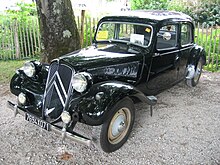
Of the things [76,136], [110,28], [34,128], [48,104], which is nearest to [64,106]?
[48,104]

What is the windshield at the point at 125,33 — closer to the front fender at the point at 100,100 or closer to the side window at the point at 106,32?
the side window at the point at 106,32

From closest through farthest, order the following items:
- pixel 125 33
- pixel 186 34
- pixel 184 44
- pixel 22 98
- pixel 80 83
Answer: pixel 80 83, pixel 22 98, pixel 125 33, pixel 184 44, pixel 186 34

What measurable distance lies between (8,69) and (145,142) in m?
5.00

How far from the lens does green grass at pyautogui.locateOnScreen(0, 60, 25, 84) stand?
6.27 m

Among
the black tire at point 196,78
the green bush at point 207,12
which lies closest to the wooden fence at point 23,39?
the black tire at point 196,78

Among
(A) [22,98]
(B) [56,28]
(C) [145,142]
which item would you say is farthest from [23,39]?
(C) [145,142]

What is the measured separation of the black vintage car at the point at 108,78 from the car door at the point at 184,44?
0.07ft

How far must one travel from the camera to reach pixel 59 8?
17.4 ft

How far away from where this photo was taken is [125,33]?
4.37 m

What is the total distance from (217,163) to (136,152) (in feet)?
3.29

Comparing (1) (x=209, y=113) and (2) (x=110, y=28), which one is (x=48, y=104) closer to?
(2) (x=110, y=28)

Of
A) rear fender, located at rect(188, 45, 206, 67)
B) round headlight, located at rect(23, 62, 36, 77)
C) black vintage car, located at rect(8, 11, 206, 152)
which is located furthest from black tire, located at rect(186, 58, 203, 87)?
round headlight, located at rect(23, 62, 36, 77)

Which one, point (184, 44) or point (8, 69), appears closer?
point (184, 44)

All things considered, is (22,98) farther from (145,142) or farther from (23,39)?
(23,39)
